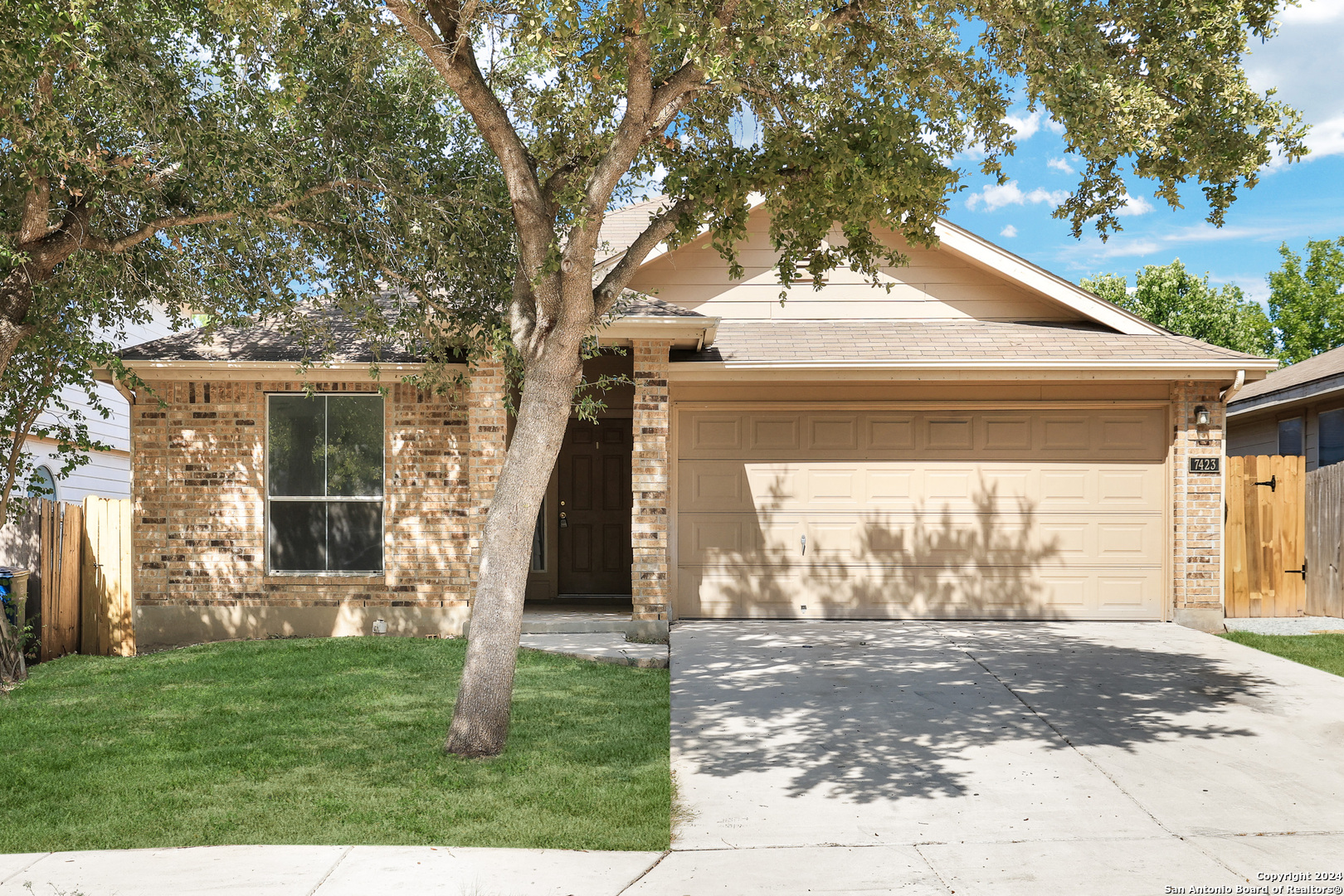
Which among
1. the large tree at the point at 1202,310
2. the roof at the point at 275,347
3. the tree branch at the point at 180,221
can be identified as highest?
the large tree at the point at 1202,310

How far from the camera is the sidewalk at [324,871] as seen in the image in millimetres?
4055

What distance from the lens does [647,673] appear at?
869 cm

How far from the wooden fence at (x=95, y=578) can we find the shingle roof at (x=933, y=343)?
628 centimetres

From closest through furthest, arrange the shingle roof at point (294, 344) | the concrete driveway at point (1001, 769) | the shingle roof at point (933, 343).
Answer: the concrete driveway at point (1001, 769) → the shingle roof at point (294, 344) → the shingle roof at point (933, 343)

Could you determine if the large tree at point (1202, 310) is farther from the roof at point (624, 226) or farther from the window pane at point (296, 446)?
the window pane at point (296, 446)

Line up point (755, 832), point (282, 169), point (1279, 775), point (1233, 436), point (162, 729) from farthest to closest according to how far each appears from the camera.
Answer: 1. point (1233, 436)
2. point (282, 169)
3. point (162, 729)
4. point (1279, 775)
5. point (755, 832)

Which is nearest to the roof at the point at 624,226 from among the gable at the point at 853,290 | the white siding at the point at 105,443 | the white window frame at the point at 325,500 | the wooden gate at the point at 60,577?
the gable at the point at 853,290

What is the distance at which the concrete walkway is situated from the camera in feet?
13.8

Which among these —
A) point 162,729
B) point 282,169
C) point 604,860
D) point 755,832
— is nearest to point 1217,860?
point 755,832

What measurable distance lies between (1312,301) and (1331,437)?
20.9 metres

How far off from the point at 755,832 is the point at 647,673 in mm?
3914

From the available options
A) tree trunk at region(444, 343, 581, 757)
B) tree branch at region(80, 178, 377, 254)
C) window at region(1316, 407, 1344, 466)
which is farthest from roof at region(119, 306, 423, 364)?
window at region(1316, 407, 1344, 466)

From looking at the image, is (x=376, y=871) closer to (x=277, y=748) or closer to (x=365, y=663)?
(x=277, y=748)

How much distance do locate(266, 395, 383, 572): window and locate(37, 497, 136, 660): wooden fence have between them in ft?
5.10
